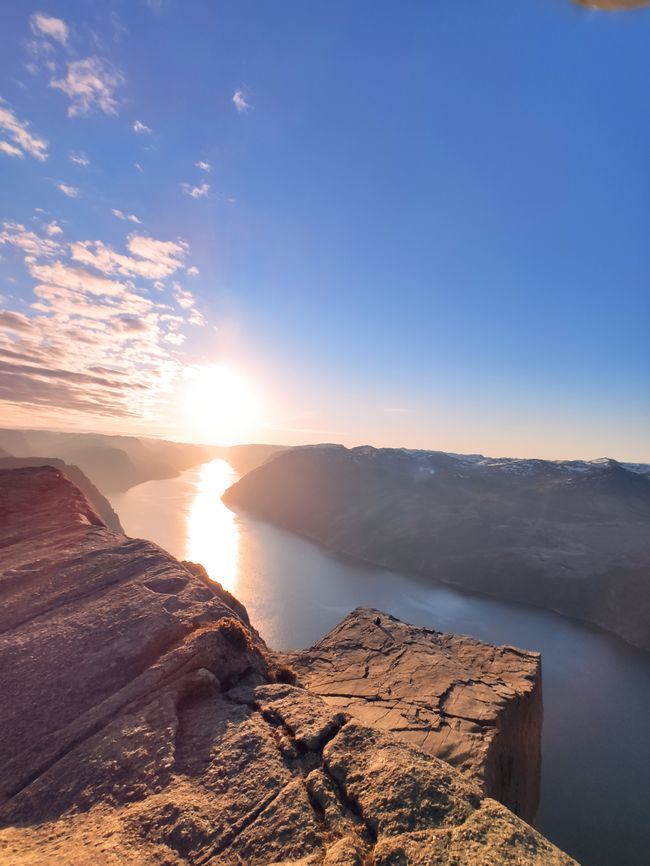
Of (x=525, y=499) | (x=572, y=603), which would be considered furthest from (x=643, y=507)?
(x=572, y=603)

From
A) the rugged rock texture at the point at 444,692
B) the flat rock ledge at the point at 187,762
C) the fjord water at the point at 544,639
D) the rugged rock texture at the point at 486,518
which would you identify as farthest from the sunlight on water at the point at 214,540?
the flat rock ledge at the point at 187,762

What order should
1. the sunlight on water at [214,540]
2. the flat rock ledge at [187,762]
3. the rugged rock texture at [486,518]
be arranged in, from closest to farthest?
the flat rock ledge at [187,762], the rugged rock texture at [486,518], the sunlight on water at [214,540]

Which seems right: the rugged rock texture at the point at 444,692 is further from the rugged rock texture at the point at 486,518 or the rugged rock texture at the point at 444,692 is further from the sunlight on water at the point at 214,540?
the rugged rock texture at the point at 486,518

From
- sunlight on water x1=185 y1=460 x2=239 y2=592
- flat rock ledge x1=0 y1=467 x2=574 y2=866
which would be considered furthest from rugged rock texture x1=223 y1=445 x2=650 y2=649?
flat rock ledge x1=0 y1=467 x2=574 y2=866

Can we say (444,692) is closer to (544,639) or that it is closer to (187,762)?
(187,762)

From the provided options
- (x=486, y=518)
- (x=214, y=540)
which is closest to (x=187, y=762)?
(x=214, y=540)

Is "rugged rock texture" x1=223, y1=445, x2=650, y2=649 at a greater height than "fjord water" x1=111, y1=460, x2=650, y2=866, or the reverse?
"rugged rock texture" x1=223, y1=445, x2=650, y2=649

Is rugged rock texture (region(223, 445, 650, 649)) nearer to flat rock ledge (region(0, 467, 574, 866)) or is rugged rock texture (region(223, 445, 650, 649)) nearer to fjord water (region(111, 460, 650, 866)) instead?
fjord water (region(111, 460, 650, 866))

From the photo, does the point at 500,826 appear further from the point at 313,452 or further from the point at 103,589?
the point at 313,452
